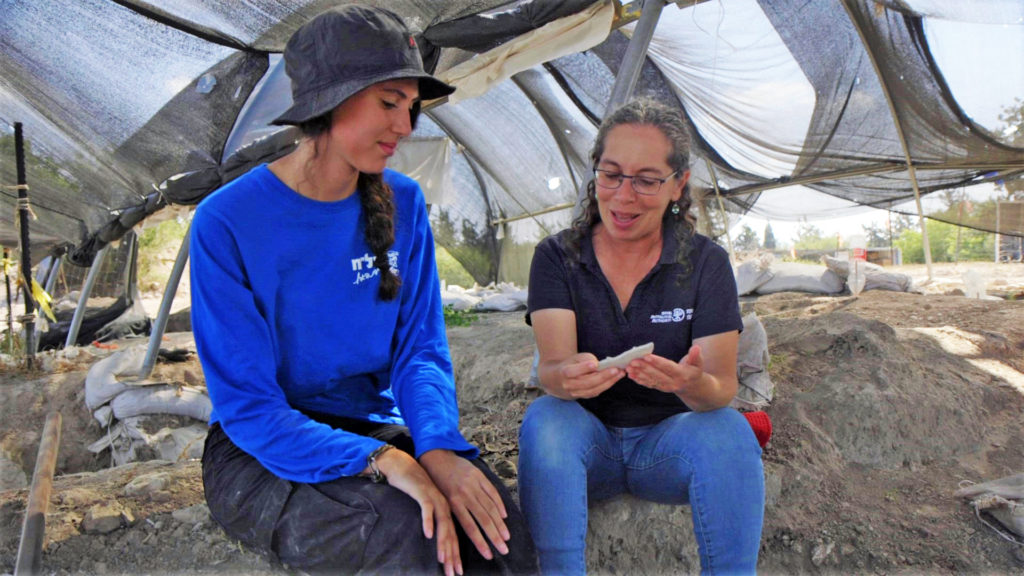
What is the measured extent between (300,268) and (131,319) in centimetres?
1000

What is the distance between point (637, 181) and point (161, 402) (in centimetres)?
465

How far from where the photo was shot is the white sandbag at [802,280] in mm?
8359

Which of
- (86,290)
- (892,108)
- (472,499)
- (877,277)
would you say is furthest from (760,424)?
(86,290)

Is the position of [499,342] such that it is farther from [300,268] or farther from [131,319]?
[131,319]

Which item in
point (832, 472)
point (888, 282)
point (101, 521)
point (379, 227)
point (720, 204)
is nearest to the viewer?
point (379, 227)

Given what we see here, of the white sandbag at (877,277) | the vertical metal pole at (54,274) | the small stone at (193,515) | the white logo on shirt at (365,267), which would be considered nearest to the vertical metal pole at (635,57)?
the white logo on shirt at (365,267)

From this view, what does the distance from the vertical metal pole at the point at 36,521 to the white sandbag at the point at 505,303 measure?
22.1 feet

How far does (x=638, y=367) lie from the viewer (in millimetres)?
1633

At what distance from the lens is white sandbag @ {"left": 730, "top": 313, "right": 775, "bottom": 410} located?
117 inches

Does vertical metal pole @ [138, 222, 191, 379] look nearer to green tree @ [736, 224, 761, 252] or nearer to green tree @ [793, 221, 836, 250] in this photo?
green tree @ [736, 224, 761, 252]

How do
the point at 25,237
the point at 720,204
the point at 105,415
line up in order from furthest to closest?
1. the point at 720,204
2. the point at 25,237
3. the point at 105,415

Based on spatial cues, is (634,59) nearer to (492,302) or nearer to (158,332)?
(158,332)

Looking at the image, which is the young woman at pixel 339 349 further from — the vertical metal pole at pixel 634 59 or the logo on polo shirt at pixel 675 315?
the vertical metal pole at pixel 634 59

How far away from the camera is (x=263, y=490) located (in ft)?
5.10
